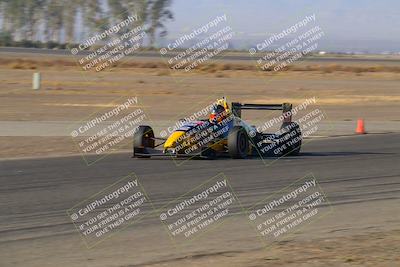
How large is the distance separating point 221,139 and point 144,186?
184 inches

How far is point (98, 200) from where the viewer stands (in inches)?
507

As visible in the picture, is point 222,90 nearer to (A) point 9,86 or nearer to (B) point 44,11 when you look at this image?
(A) point 9,86

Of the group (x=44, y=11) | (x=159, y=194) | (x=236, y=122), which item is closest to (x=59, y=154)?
(x=236, y=122)

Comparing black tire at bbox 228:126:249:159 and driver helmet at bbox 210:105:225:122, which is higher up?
driver helmet at bbox 210:105:225:122

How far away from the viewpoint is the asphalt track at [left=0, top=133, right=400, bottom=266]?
9.54 meters

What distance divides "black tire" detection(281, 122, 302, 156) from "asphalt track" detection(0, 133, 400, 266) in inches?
14.2

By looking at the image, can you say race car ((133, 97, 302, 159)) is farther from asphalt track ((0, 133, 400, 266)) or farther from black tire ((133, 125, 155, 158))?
asphalt track ((0, 133, 400, 266))

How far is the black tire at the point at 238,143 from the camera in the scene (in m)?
18.4

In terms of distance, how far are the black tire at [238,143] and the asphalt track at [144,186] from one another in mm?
269

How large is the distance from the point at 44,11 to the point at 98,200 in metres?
147

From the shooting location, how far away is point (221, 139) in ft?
61.8

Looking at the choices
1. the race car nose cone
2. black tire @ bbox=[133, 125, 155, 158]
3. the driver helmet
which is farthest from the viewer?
black tire @ bbox=[133, 125, 155, 158]

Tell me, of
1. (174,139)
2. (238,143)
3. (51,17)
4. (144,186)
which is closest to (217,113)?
(238,143)

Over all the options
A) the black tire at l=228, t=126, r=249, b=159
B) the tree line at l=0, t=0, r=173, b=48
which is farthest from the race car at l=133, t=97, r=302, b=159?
the tree line at l=0, t=0, r=173, b=48
